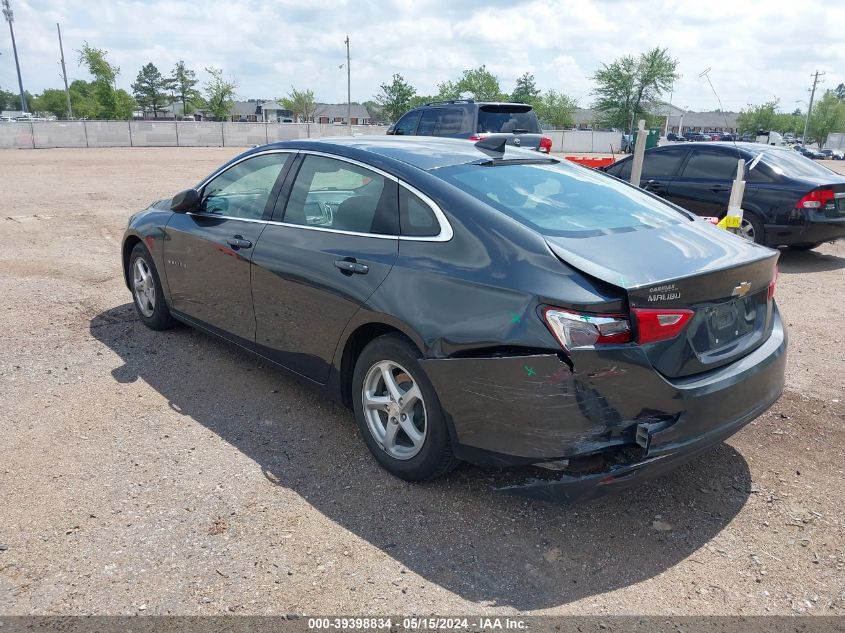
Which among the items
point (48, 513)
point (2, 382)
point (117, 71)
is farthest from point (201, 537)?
point (117, 71)

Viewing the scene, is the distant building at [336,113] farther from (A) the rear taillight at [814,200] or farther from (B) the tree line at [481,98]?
(A) the rear taillight at [814,200]

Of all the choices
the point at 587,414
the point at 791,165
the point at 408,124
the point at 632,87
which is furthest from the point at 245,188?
the point at 632,87

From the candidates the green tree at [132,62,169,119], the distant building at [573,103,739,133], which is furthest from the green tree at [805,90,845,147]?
the green tree at [132,62,169,119]

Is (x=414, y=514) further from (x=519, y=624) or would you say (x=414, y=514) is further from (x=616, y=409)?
(x=616, y=409)

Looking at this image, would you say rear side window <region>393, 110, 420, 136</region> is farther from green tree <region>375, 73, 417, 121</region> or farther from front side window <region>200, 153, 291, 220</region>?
green tree <region>375, 73, 417, 121</region>

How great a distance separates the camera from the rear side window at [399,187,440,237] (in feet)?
10.7

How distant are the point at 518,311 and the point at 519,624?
1.21 metres

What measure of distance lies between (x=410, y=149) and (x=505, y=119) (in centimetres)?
1034

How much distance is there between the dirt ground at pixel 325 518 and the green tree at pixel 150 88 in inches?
4044

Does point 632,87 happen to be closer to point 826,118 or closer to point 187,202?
point 826,118

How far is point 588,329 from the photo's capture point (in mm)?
2650

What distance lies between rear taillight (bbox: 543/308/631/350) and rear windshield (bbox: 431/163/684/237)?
521 millimetres

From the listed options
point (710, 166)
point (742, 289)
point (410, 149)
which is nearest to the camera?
point (742, 289)

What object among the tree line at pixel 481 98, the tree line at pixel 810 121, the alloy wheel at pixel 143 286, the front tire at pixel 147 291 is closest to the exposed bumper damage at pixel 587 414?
the front tire at pixel 147 291
